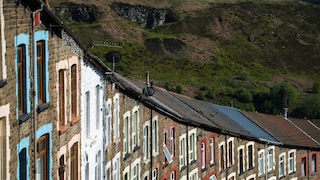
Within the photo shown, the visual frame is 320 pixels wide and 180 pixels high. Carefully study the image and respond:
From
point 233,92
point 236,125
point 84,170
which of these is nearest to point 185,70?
point 233,92

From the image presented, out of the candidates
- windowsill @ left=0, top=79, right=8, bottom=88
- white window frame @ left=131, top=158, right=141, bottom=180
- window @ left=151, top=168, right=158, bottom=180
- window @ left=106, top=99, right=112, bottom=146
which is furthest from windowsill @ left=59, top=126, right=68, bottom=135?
window @ left=151, top=168, right=158, bottom=180

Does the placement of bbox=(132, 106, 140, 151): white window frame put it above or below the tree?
above

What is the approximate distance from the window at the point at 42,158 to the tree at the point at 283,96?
397ft

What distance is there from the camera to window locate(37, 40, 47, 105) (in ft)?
72.0

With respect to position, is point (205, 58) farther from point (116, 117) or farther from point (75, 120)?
point (75, 120)

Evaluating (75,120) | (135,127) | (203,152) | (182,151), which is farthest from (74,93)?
(203,152)

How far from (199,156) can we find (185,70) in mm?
124322

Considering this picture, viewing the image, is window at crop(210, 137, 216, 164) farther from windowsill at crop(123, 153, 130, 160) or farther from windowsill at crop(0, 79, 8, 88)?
windowsill at crop(0, 79, 8, 88)

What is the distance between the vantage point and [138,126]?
3647 centimetres

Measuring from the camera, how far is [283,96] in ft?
481

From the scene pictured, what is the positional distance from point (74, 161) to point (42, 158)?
155 inches

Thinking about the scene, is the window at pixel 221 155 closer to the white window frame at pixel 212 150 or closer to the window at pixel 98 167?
the white window frame at pixel 212 150

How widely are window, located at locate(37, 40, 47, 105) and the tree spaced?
121m

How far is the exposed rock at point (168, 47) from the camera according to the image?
178 m
